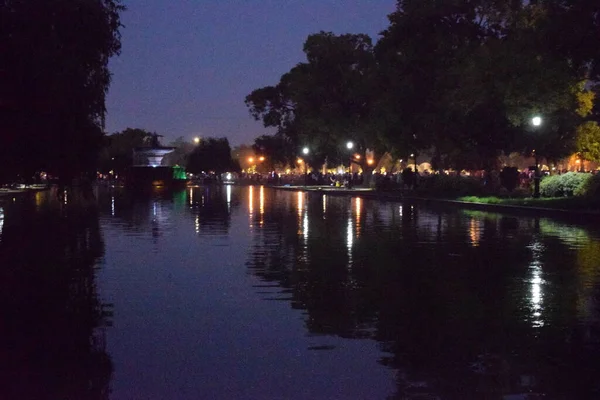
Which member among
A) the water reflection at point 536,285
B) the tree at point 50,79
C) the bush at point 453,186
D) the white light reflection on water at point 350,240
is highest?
the tree at point 50,79

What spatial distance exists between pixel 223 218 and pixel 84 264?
16899 millimetres

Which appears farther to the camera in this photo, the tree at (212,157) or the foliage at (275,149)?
the tree at (212,157)

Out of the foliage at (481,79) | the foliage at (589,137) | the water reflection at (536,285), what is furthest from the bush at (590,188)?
the water reflection at (536,285)

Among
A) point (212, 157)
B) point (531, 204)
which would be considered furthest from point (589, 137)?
point (212, 157)

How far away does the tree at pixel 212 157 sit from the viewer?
6914 inches

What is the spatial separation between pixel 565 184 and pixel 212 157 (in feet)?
443

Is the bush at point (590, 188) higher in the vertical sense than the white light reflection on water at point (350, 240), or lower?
higher

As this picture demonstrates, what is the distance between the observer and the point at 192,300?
12742mm

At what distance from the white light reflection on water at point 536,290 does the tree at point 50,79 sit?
8116mm

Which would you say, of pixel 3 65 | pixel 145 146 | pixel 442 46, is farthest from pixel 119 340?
pixel 145 146

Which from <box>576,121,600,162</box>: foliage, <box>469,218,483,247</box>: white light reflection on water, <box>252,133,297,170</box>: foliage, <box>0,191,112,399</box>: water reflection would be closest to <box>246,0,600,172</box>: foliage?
<box>576,121,600,162</box>: foliage

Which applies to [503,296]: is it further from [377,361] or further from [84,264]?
[84,264]

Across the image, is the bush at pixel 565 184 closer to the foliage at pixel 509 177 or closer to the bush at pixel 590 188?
the bush at pixel 590 188

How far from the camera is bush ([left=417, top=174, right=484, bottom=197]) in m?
54.5
